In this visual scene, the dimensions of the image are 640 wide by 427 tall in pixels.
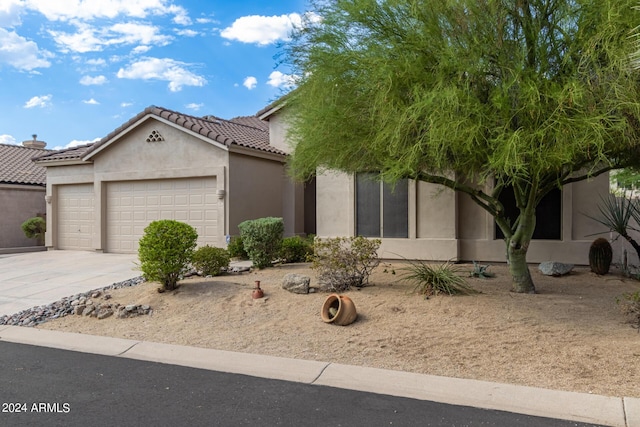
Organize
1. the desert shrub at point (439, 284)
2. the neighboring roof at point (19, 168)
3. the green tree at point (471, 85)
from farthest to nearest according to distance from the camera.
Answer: the neighboring roof at point (19, 168), the desert shrub at point (439, 284), the green tree at point (471, 85)

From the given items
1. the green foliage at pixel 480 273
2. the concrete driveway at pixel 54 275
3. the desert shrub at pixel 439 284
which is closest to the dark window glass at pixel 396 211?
the green foliage at pixel 480 273

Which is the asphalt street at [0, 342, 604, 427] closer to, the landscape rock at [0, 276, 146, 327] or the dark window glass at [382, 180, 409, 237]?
the landscape rock at [0, 276, 146, 327]

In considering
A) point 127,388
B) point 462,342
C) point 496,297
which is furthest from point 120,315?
point 496,297

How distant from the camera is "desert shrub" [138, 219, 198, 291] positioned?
30.8ft

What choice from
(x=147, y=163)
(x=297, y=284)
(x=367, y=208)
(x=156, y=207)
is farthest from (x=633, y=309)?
(x=147, y=163)

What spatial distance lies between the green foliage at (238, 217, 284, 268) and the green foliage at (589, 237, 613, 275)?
7267 millimetres

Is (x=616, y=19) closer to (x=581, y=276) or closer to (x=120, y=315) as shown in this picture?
(x=581, y=276)

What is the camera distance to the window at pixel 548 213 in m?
12.2

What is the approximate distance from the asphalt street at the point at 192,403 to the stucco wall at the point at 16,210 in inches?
713

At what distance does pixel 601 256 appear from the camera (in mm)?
10867

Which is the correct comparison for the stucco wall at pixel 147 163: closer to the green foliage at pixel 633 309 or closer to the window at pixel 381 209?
the window at pixel 381 209

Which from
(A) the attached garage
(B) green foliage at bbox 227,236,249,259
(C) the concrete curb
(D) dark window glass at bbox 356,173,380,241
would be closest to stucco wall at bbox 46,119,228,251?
(A) the attached garage

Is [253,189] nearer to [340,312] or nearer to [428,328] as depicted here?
[340,312]

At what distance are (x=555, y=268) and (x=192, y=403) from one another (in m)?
8.98
